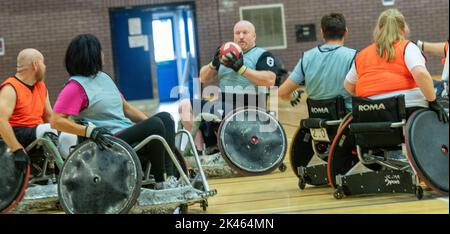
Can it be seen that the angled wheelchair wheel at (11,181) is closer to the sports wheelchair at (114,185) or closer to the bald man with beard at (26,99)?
the bald man with beard at (26,99)

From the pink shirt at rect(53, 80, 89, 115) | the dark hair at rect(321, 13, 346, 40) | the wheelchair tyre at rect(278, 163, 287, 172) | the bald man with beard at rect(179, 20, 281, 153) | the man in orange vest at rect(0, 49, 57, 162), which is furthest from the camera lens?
the wheelchair tyre at rect(278, 163, 287, 172)

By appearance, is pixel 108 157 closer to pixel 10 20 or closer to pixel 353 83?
pixel 353 83

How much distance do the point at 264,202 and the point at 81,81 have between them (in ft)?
4.26

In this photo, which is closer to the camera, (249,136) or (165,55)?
(249,136)

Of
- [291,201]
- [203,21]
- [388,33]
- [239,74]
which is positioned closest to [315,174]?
[291,201]

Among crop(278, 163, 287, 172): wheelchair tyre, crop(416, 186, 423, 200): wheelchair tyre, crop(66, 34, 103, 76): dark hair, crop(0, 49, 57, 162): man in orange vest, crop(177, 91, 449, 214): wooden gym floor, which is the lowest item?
crop(278, 163, 287, 172): wheelchair tyre

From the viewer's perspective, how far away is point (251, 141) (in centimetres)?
575

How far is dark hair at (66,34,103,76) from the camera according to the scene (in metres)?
4.20

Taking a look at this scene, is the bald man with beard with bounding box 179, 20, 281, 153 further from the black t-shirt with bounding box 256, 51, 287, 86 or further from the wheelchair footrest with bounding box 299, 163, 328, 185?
the wheelchair footrest with bounding box 299, 163, 328, 185

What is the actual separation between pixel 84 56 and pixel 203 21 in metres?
9.03

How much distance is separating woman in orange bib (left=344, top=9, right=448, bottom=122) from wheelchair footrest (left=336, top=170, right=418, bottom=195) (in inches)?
16.4

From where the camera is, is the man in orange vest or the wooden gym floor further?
the man in orange vest

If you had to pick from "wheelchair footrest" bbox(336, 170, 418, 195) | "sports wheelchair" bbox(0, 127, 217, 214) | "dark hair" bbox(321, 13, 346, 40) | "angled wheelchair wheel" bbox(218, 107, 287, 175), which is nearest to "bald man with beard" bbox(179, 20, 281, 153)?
"angled wheelchair wheel" bbox(218, 107, 287, 175)

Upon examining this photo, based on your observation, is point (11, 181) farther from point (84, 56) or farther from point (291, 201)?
point (291, 201)
